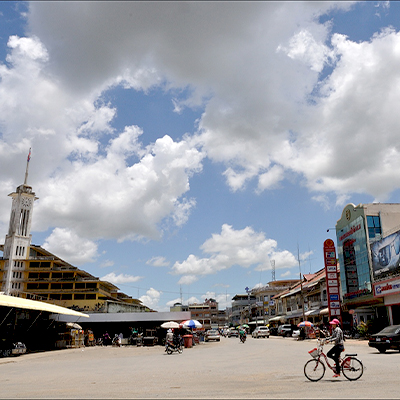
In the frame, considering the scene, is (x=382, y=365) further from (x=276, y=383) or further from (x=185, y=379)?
(x=185, y=379)

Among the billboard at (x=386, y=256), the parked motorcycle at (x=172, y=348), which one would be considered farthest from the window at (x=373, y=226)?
the parked motorcycle at (x=172, y=348)

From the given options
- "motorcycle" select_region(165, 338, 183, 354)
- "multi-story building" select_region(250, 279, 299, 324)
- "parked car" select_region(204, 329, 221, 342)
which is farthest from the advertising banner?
"multi-story building" select_region(250, 279, 299, 324)

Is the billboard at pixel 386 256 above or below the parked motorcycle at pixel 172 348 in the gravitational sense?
above

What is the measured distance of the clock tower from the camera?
6906cm

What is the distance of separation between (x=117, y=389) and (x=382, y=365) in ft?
33.4

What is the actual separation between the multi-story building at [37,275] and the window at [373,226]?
40.3m

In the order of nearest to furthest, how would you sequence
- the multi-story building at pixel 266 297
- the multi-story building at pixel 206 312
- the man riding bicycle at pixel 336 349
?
1. the man riding bicycle at pixel 336 349
2. the multi-story building at pixel 266 297
3. the multi-story building at pixel 206 312

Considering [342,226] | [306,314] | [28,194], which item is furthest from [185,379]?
[28,194]

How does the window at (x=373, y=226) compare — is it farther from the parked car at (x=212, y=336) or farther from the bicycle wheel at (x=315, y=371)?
the bicycle wheel at (x=315, y=371)

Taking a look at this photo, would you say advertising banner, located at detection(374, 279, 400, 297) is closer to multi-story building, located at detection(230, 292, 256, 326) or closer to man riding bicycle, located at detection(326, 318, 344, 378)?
man riding bicycle, located at detection(326, 318, 344, 378)

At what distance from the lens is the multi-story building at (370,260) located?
36281 millimetres

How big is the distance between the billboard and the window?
187cm

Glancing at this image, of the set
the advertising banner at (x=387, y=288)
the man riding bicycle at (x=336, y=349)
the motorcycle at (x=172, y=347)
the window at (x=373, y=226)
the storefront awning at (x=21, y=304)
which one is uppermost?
the window at (x=373, y=226)

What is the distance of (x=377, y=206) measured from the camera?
1698 inches
